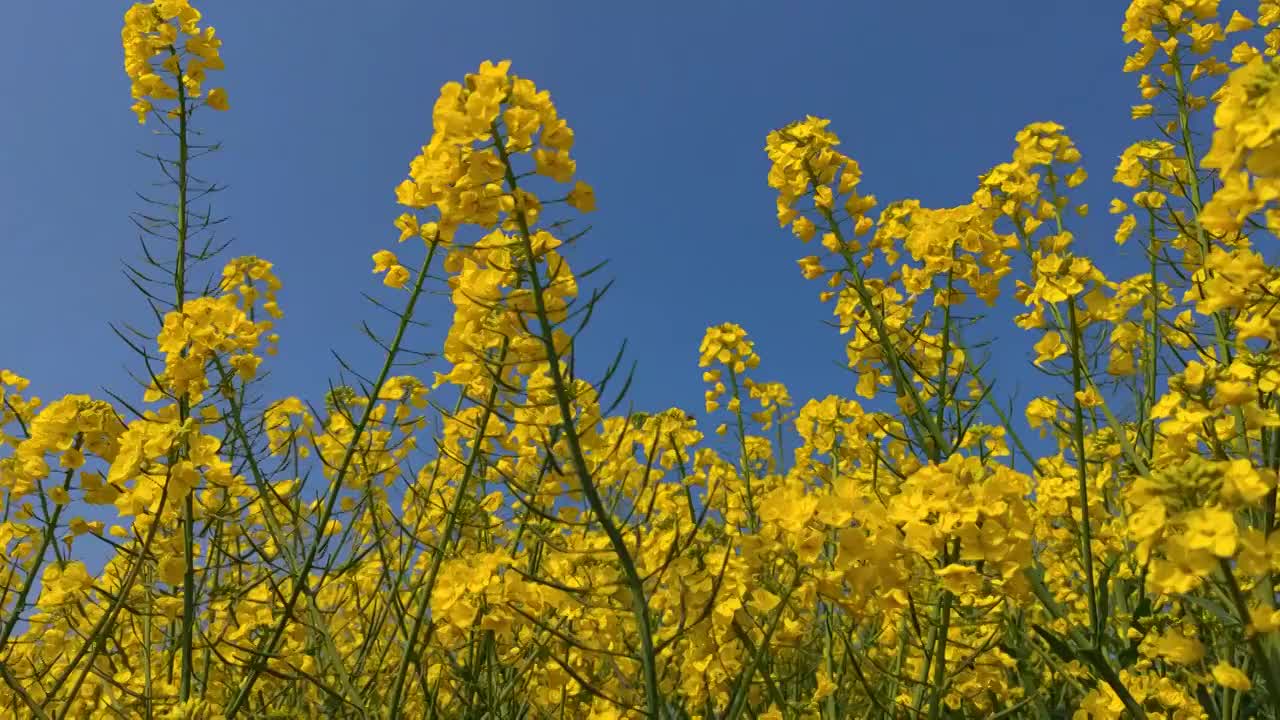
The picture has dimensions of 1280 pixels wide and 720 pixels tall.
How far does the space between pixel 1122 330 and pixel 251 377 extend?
12.6 feet

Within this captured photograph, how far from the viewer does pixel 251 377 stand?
2797 millimetres

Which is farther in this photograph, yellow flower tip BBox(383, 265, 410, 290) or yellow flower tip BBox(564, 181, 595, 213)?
yellow flower tip BBox(383, 265, 410, 290)

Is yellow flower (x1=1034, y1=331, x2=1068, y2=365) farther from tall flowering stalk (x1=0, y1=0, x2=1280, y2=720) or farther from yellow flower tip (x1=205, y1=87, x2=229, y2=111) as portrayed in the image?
yellow flower tip (x1=205, y1=87, x2=229, y2=111)

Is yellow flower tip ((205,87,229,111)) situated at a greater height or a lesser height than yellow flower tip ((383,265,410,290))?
greater

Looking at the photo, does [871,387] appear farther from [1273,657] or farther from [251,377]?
[251,377]

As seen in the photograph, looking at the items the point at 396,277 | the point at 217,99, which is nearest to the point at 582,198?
the point at 396,277

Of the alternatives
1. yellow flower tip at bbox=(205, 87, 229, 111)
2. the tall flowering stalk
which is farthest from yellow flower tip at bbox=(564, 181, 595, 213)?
yellow flower tip at bbox=(205, 87, 229, 111)

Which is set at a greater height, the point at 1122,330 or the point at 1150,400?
the point at 1122,330

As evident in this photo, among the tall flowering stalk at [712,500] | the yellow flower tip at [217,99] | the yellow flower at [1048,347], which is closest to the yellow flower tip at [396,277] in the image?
the tall flowering stalk at [712,500]

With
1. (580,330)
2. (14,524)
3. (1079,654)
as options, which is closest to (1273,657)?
(1079,654)

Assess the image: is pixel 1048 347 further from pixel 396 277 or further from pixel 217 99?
pixel 217 99

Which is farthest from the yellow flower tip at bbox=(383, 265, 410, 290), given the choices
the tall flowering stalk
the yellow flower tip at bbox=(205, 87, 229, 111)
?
the yellow flower tip at bbox=(205, 87, 229, 111)

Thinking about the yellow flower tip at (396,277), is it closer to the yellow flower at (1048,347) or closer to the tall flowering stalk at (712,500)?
the tall flowering stalk at (712,500)

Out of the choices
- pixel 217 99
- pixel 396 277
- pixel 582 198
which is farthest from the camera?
pixel 217 99
